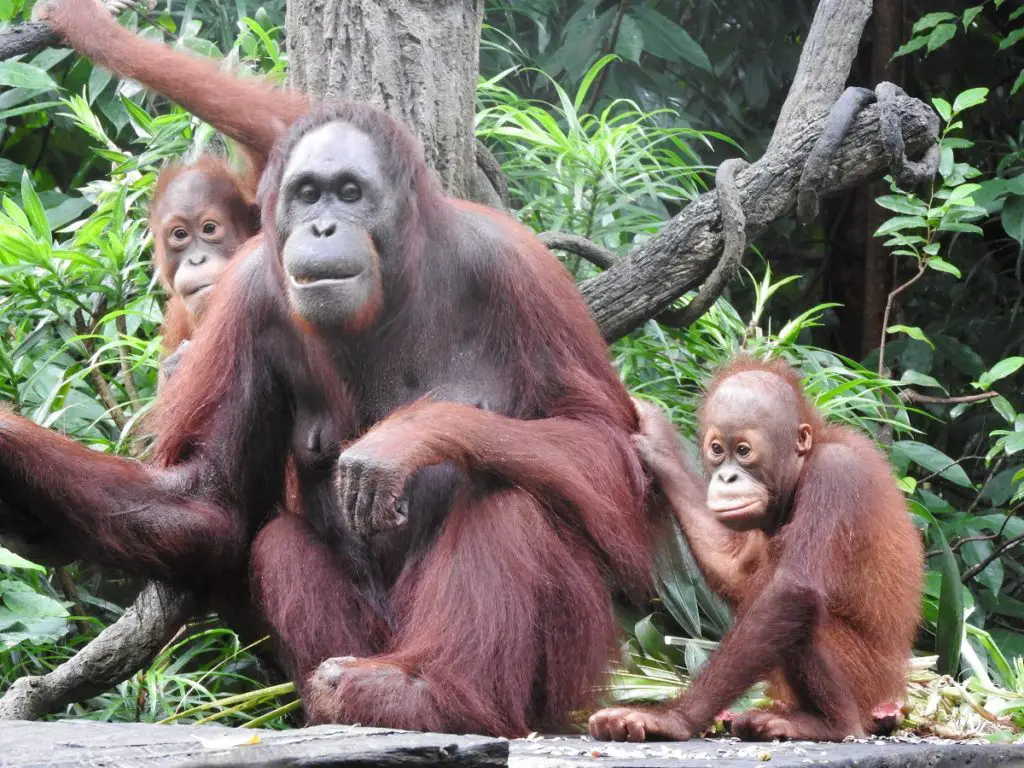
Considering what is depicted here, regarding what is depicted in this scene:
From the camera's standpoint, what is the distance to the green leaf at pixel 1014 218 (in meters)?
4.95

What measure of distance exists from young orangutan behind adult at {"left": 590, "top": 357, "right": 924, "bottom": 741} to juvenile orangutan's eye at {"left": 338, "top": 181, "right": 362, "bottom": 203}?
0.82 m

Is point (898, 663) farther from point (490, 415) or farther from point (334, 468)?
point (334, 468)

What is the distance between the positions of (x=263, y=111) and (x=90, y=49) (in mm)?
579

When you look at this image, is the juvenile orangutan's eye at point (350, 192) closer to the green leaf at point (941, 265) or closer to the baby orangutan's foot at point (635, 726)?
the baby orangutan's foot at point (635, 726)

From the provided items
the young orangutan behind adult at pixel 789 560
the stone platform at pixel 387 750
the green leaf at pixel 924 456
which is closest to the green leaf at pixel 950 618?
Result: the young orangutan behind adult at pixel 789 560

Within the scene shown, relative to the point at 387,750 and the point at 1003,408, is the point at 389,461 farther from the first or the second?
the point at 1003,408

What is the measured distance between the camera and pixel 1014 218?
16.4ft

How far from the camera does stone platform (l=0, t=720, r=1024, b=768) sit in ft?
5.88

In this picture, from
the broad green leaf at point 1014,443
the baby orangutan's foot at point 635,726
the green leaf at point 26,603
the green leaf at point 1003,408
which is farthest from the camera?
the green leaf at point 1003,408

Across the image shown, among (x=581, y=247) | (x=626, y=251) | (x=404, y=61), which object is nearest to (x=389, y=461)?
(x=404, y=61)

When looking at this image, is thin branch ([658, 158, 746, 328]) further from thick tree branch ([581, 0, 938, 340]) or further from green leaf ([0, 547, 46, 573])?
green leaf ([0, 547, 46, 573])

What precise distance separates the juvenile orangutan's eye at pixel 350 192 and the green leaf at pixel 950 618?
5.67ft

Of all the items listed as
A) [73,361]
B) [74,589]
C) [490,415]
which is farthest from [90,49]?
[490,415]

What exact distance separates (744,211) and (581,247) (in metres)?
0.51
